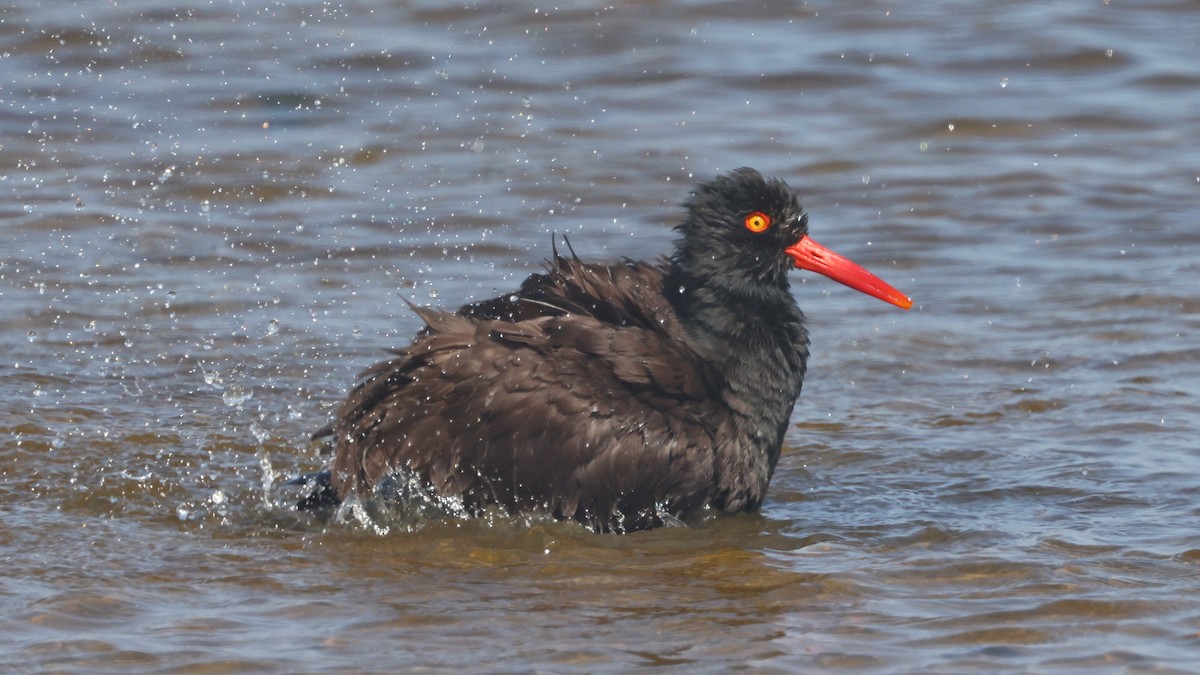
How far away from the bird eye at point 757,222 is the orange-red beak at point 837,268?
0.15 m

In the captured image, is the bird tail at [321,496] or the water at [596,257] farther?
the bird tail at [321,496]

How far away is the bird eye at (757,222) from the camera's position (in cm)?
660

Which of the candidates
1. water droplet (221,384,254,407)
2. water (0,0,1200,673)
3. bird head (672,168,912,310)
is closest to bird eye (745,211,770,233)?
bird head (672,168,912,310)

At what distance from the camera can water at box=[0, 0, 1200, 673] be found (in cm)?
544

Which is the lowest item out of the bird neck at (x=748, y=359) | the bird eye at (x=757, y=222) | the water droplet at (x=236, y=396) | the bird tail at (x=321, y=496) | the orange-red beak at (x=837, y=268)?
the bird tail at (x=321, y=496)

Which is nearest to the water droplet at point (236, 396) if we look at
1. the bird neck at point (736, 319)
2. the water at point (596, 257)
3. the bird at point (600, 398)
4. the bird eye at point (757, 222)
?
the water at point (596, 257)

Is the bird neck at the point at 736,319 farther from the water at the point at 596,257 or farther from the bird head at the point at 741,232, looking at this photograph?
the water at the point at 596,257

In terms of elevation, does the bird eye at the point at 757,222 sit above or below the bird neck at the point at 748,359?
above

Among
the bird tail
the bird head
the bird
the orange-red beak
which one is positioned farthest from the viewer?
the orange-red beak

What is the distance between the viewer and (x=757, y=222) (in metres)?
6.61

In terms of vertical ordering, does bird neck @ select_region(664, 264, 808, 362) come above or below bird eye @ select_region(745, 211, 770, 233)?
below

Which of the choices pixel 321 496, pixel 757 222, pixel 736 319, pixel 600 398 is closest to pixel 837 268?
pixel 757 222

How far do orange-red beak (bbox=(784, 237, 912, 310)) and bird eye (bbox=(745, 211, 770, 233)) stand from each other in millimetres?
153

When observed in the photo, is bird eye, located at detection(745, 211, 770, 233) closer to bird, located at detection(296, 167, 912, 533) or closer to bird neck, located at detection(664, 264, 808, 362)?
bird, located at detection(296, 167, 912, 533)
